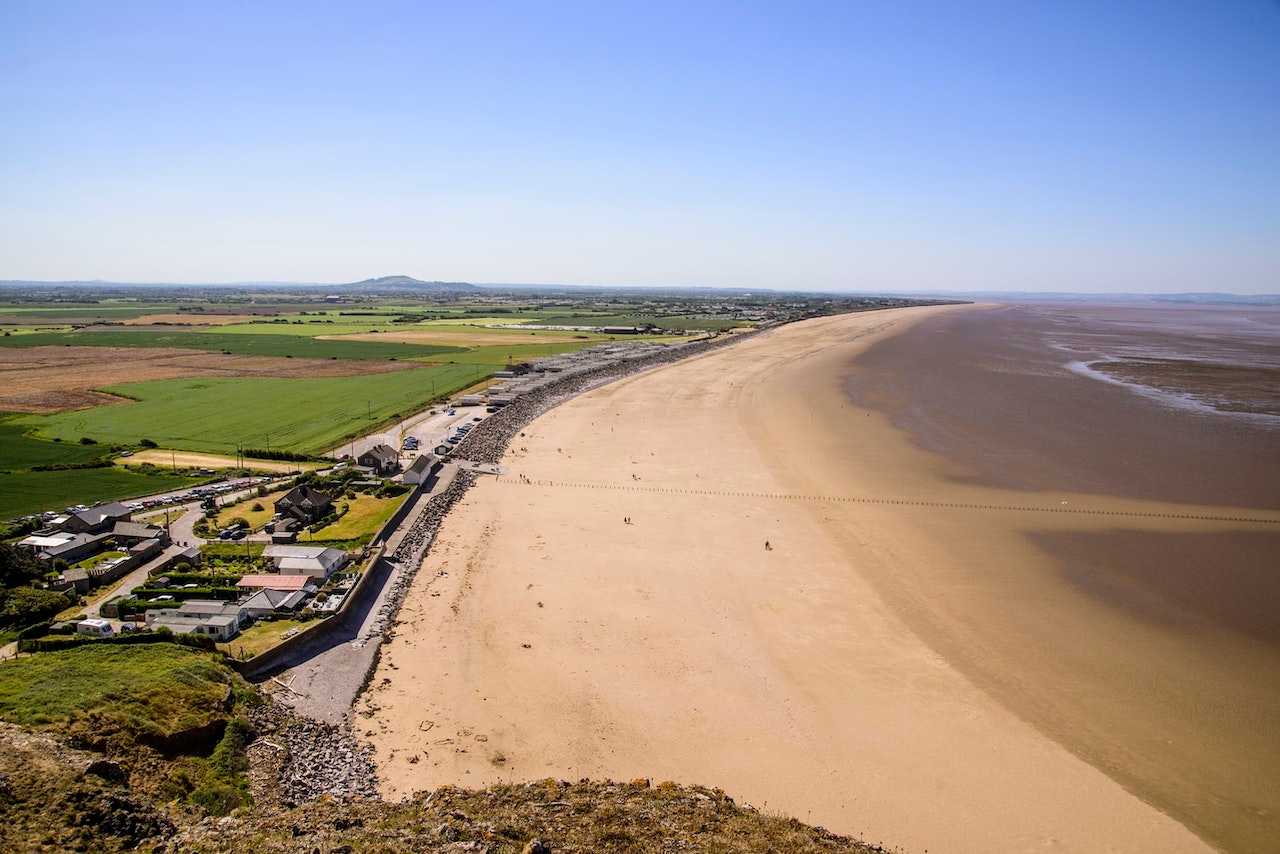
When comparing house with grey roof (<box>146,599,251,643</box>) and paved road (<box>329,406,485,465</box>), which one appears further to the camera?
paved road (<box>329,406,485,465</box>)

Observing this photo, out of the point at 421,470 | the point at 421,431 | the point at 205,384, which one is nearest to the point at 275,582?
the point at 421,470

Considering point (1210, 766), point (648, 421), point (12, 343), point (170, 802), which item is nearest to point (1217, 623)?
point (1210, 766)

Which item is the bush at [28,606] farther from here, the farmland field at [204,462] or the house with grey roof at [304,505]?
the farmland field at [204,462]

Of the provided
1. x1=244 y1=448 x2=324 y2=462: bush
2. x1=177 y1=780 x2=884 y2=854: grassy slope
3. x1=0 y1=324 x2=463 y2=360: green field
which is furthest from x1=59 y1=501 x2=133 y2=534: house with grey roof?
x1=0 y1=324 x2=463 y2=360: green field

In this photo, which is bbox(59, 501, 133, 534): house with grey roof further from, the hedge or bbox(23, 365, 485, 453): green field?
bbox(23, 365, 485, 453): green field

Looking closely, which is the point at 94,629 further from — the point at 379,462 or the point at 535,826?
the point at 379,462

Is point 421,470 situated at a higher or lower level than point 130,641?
higher

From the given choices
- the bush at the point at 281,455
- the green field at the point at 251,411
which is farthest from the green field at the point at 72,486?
the green field at the point at 251,411
